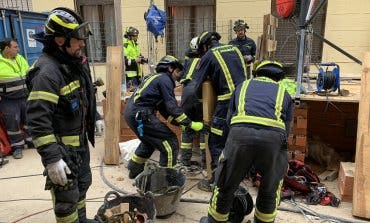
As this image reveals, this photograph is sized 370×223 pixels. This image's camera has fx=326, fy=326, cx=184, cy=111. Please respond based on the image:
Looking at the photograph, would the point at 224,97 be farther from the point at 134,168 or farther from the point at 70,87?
the point at 70,87

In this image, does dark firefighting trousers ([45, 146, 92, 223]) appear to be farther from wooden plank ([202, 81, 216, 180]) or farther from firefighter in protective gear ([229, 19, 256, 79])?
firefighter in protective gear ([229, 19, 256, 79])

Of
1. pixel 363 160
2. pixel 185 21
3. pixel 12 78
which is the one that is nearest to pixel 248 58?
pixel 185 21

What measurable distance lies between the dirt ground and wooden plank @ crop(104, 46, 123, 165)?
0.25 metres

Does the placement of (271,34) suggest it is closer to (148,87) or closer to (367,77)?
(367,77)

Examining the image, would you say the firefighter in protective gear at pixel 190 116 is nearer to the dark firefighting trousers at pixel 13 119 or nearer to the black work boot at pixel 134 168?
the black work boot at pixel 134 168

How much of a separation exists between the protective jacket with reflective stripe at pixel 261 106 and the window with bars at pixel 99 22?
6.80 m

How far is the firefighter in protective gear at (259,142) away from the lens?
99.2 inches

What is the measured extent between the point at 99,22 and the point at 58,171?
7.49m

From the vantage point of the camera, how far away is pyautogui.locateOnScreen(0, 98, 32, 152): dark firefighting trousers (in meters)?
5.22

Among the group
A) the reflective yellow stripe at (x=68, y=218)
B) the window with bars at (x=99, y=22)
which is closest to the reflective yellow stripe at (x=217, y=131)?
the reflective yellow stripe at (x=68, y=218)

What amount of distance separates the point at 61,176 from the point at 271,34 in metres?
4.86

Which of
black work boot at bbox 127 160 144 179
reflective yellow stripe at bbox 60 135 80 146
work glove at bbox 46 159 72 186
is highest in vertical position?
reflective yellow stripe at bbox 60 135 80 146

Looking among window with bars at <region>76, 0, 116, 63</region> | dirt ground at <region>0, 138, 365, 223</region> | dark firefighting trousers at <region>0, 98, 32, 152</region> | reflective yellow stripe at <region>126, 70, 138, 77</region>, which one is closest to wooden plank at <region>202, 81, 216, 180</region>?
dirt ground at <region>0, 138, 365, 223</region>

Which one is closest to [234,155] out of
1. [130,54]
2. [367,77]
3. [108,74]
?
[367,77]
